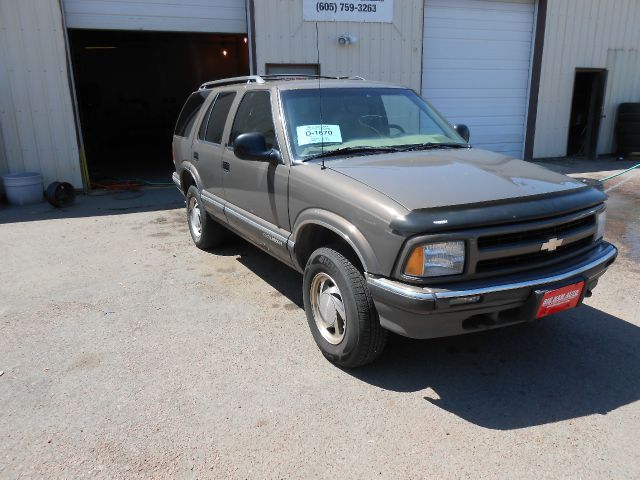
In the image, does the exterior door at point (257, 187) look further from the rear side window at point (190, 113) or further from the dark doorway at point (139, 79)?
the dark doorway at point (139, 79)

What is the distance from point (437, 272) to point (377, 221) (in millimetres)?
441

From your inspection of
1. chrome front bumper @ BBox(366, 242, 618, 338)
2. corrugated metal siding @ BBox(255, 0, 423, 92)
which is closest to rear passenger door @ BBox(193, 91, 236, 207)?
chrome front bumper @ BBox(366, 242, 618, 338)

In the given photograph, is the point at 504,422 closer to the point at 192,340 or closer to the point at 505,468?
the point at 505,468

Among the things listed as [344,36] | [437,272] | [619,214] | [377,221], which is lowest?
[619,214]

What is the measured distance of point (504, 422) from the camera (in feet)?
9.60

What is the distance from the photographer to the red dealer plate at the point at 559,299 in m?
2.96

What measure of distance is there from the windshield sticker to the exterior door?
0.78 feet

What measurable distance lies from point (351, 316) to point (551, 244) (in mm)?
1277

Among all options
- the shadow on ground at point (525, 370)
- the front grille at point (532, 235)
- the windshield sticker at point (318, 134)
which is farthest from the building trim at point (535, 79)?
the front grille at point (532, 235)

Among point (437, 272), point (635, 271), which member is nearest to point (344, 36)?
point (635, 271)

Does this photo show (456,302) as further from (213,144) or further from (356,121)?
(213,144)

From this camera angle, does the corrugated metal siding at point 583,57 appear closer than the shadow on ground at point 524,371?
No

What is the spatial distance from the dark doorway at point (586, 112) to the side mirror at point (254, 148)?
41.3 ft

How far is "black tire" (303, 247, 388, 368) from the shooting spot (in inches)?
124
